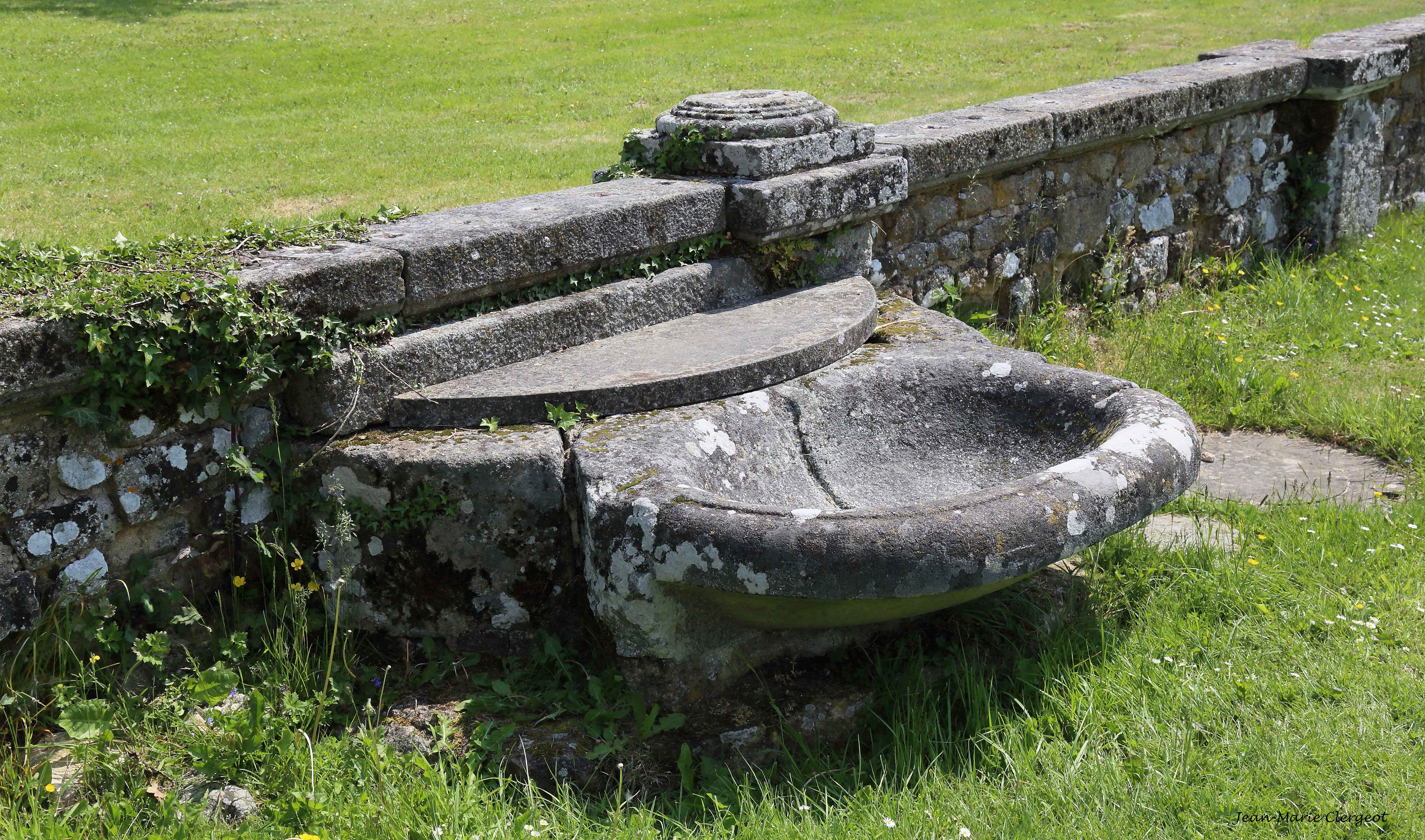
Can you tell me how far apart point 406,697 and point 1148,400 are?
81.0 inches

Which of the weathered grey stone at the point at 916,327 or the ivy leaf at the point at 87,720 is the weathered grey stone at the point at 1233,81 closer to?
the weathered grey stone at the point at 916,327

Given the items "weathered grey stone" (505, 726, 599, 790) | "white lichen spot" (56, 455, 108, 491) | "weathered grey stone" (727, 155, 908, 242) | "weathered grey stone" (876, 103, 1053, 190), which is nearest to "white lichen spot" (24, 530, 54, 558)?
"white lichen spot" (56, 455, 108, 491)

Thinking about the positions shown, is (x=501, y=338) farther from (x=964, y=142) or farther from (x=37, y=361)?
(x=964, y=142)

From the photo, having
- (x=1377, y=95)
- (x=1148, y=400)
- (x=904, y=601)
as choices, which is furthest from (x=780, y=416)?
(x=1377, y=95)

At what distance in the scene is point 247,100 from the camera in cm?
733

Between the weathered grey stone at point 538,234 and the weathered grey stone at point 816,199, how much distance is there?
9 centimetres

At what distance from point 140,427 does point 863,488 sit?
186 cm

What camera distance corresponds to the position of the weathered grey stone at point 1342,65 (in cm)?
616

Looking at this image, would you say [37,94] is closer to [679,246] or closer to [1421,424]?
[679,246]

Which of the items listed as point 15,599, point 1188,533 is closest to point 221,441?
point 15,599

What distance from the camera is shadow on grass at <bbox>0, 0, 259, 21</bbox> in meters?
10.8

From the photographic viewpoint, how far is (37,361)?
2.43 metres

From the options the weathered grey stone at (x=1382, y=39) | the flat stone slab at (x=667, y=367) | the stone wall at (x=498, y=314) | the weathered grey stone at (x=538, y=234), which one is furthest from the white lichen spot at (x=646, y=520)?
the weathered grey stone at (x=1382, y=39)

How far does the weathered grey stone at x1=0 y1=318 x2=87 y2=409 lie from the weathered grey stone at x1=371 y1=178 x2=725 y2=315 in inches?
31.5
